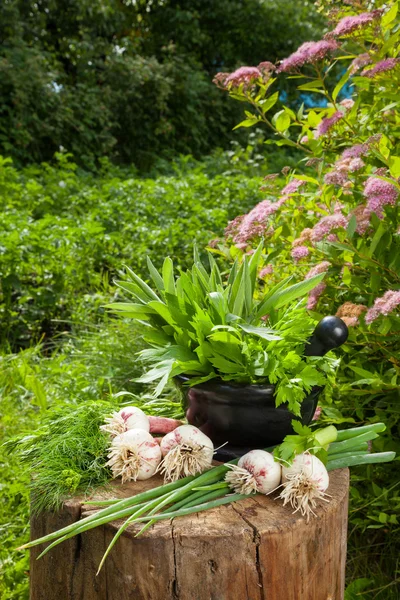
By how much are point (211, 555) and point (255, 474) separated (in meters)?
0.20

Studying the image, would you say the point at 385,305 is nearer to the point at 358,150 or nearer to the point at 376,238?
the point at 376,238

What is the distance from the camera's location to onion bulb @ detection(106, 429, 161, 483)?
64.8 inches

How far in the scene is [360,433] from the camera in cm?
179

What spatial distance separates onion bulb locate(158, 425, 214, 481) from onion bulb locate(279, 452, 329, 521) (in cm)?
19

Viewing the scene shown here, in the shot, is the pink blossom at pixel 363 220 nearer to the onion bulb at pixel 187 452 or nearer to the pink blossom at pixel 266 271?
the pink blossom at pixel 266 271

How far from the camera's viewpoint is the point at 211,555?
146 centimetres

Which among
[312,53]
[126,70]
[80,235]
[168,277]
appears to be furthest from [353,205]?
[126,70]

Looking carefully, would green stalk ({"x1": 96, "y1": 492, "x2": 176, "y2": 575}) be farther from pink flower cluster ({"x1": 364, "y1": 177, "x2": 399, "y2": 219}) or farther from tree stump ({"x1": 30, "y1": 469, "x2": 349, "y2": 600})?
pink flower cluster ({"x1": 364, "y1": 177, "x2": 399, "y2": 219})

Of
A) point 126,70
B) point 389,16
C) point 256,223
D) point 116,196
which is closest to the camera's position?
point 389,16

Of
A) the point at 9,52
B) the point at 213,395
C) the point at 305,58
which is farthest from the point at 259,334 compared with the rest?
the point at 9,52

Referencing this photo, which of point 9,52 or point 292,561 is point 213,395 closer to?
point 292,561

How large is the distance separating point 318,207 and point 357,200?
0.55 feet

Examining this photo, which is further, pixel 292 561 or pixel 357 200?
pixel 357 200

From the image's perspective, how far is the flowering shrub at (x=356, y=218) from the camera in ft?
7.37
